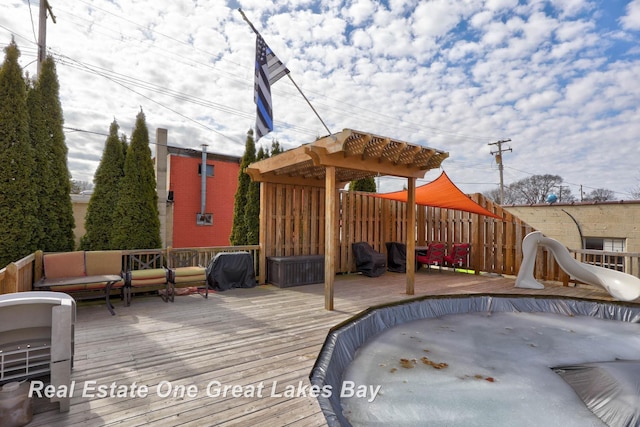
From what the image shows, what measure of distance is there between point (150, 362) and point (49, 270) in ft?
9.22

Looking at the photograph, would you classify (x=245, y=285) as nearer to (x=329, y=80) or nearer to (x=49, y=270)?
(x=49, y=270)

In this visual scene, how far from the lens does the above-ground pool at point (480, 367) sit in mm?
2301

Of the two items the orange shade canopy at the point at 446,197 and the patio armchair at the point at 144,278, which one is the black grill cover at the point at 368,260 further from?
the patio armchair at the point at 144,278

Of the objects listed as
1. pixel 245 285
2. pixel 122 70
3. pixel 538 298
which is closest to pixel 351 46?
pixel 245 285

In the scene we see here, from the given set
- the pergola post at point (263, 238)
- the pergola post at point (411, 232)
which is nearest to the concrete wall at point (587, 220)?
the pergola post at point (411, 232)

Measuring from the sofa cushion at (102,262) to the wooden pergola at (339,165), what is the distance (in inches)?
100

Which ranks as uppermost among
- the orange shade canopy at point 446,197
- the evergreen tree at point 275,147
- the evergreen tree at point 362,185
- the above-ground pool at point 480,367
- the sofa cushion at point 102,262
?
the evergreen tree at point 275,147

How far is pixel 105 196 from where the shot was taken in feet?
18.4

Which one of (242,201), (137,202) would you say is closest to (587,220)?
(242,201)

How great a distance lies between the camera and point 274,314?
13.6 feet

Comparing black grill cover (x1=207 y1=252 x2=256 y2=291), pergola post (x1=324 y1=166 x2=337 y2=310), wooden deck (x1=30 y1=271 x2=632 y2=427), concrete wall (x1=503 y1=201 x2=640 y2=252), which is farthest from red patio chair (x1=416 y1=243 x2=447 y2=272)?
concrete wall (x1=503 y1=201 x2=640 y2=252)

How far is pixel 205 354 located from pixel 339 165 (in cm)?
313

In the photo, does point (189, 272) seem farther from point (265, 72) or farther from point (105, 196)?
Result: point (265, 72)

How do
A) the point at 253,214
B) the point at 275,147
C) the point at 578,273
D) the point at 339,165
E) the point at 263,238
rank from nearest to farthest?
the point at 339,165 < the point at 578,273 < the point at 263,238 < the point at 253,214 < the point at 275,147
